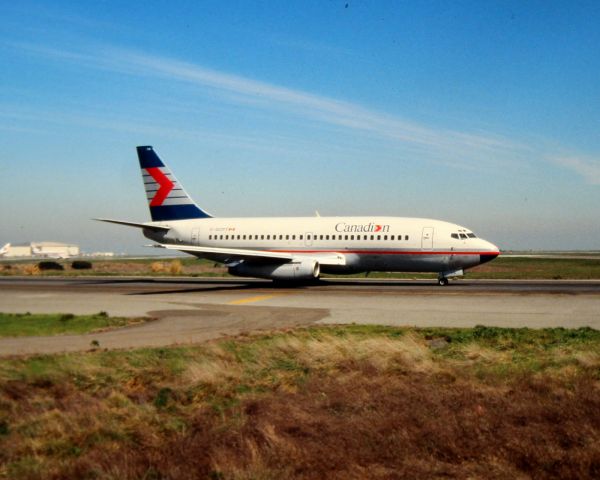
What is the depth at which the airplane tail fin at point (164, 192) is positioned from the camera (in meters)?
43.2

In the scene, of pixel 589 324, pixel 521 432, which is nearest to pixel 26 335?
pixel 521 432

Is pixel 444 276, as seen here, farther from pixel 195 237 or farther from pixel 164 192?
pixel 164 192

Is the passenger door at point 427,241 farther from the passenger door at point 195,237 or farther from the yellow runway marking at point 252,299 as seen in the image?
the passenger door at point 195,237

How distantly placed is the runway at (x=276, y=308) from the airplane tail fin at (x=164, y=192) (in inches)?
343

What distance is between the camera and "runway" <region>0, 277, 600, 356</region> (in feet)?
56.6

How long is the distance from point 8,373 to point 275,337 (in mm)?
6802

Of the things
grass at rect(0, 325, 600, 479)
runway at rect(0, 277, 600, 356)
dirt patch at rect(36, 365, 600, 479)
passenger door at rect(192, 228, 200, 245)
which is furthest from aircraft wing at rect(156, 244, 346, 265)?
dirt patch at rect(36, 365, 600, 479)

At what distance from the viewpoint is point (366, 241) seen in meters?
35.8

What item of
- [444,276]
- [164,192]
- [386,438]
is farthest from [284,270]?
[386,438]

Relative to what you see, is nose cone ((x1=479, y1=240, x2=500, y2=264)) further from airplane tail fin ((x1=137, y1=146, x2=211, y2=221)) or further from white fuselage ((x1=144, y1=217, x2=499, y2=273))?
airplane tail fin ((x1=137, y1=146, x2=211, y2=221))

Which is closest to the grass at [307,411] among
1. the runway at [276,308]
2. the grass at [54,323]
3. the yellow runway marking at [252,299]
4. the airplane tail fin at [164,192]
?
the runway at [276,308]

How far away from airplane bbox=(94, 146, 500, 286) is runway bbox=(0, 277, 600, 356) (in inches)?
74.9

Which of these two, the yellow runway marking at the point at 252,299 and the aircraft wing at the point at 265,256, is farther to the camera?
the aircraft wing at the point at 265,256

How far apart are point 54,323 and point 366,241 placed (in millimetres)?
20216
